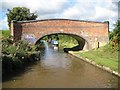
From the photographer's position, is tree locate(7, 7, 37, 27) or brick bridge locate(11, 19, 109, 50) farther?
tree locate(7, 7, 37, 27)

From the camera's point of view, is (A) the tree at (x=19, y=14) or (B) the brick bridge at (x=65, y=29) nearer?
(B) the brick bridge at (x=65, y=29)

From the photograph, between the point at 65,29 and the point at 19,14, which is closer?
the point at 65,29

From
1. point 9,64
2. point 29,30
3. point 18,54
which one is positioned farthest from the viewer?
point 29,30

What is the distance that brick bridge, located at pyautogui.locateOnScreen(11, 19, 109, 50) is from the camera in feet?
111

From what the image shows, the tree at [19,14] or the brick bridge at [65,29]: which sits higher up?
the tree at [19,14]

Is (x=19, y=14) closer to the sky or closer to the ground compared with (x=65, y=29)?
closer to the sky

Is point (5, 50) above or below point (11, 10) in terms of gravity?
below

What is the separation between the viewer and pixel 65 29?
1372 inches

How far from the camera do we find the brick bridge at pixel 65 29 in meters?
33.8

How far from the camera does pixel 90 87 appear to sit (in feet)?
48.3

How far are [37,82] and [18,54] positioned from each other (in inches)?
221

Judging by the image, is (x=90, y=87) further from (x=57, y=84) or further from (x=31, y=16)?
(x=31, y=16)

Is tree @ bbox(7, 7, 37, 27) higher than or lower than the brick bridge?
higher

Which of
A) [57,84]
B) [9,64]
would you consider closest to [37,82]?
[57,84]
